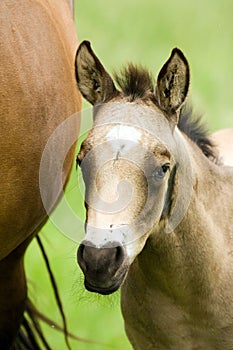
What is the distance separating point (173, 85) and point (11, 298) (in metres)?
1.33

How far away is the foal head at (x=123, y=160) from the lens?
3.12m

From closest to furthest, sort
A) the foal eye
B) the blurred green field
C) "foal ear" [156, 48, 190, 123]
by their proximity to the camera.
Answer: the foal eye → "foal ear" [156, 48, 190, 123] → the blurred green field

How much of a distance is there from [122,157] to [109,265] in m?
0.30

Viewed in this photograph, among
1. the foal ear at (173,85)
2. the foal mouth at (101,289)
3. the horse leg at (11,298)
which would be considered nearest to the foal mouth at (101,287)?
the foal mouth at (101,289)

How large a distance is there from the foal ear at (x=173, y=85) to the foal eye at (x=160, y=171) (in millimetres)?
204

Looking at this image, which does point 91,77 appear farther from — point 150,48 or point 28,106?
point 150,48

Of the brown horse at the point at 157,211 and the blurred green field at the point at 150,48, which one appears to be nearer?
the brown horse at the point at 157,211

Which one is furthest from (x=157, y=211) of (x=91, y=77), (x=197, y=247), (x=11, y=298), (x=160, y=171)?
(x=11, y=298)

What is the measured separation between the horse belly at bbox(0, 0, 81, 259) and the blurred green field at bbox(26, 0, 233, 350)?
1.93 m

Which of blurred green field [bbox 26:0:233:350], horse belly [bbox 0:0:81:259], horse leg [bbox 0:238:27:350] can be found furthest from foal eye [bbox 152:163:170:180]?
blurred green field [bbox 26:0:233:350]

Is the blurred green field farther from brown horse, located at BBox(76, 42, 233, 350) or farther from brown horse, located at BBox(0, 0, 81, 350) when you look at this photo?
brown horse, located at BBox(76, 42, 233, 350)

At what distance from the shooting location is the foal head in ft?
10.2

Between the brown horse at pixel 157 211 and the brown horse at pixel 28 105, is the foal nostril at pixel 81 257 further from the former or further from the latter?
the brown horse at pixel 28 105

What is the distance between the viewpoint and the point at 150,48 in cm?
970
